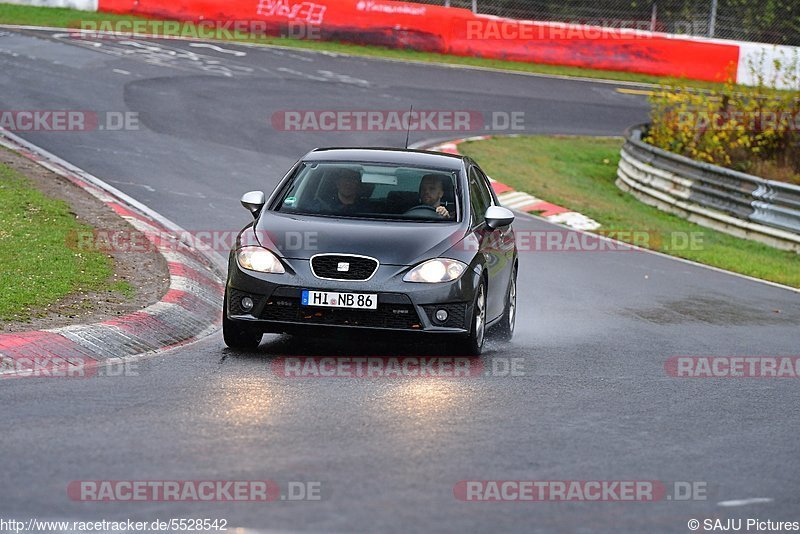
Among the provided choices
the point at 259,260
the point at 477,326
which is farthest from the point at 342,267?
the point at 477,326

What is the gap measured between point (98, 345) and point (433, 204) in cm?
286

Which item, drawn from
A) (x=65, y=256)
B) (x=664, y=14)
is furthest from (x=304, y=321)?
(x=664, y=14)

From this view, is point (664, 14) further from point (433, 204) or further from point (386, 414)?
point (386, 414)

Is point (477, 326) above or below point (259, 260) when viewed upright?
below

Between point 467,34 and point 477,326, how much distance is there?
2612 cm

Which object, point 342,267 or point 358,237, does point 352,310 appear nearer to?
point 342,267

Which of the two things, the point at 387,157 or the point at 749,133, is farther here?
the point at 749,133

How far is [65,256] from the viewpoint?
12.4 meters

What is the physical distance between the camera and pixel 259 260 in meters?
9.96

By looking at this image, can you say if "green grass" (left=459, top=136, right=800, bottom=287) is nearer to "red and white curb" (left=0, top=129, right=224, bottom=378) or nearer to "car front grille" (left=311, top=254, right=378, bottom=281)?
"red and white curb" (left=0, top=129, right=224, bottom=378)

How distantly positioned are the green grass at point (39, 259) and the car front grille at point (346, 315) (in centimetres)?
184

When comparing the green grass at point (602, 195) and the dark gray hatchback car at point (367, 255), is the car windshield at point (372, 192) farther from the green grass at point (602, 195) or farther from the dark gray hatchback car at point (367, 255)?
the green grass at point (602, 195)

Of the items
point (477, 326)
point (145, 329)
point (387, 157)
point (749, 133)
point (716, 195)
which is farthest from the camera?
point (749, 133)

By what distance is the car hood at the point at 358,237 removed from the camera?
32.4 ft
